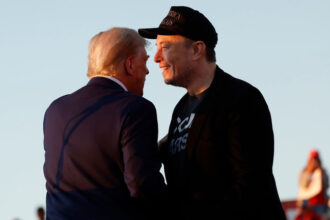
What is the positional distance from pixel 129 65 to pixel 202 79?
19.1 inches

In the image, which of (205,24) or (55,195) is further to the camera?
(205,24)

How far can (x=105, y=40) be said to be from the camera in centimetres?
430

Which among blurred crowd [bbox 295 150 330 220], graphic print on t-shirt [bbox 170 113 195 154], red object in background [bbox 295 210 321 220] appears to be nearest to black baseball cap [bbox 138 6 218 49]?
graphic print on t-shirt [bbox 170 113 195 154]

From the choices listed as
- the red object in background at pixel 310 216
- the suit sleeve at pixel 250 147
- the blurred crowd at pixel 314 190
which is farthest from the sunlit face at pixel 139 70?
the red object in background at pixel 310 216

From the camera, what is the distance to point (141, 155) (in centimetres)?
396

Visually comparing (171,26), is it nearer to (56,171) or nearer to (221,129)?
(221,129)

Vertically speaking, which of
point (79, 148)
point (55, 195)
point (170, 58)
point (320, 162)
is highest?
point (170, 58)

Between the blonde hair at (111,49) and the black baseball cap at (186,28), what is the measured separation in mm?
258

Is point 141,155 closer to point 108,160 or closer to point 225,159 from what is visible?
point 108,160

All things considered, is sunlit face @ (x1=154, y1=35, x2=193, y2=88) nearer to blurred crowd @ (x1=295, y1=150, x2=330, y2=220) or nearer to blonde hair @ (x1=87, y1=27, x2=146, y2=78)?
blonde hair @ (x1=87, y1=27, x2=146, y2=78)

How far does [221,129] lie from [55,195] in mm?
968

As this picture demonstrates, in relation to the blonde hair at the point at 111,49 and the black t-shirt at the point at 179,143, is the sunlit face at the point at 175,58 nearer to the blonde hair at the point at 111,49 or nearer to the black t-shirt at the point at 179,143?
the black t-shirt at the point at 179,143

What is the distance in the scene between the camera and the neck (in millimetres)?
4543

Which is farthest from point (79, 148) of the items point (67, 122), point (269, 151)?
point (269, 151)
